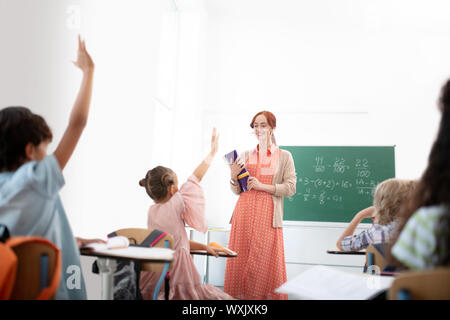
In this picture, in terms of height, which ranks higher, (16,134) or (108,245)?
(16,134)

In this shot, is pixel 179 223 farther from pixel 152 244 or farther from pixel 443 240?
pixel 443 240

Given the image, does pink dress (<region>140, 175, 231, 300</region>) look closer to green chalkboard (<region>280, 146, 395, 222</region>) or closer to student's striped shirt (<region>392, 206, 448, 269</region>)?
student's striped shirt (<region>392, 206, 448, 269</region>)

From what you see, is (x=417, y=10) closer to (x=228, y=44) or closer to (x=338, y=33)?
(x=338, y=33)

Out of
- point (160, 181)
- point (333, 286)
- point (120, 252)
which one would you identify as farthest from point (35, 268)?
point (160, 181)

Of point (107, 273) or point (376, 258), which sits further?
point (376, 258)

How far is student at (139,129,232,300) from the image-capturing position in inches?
74.7

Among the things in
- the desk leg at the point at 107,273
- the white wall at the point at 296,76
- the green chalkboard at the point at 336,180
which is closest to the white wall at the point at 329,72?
the white wall at the point at 296,76

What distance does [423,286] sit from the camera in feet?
2.55

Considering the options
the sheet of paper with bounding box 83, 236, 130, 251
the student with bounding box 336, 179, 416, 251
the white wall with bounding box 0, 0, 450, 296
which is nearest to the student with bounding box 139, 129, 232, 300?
the sheet of paper with bounding box 83, 236, 130, 251

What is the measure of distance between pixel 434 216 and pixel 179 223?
1419 millimetres

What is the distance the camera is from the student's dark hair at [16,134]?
3.87ft

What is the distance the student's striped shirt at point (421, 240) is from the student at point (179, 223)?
3.95 ft

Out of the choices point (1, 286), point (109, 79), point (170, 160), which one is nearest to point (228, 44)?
point (170, 160)

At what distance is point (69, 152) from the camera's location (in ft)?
4.50
